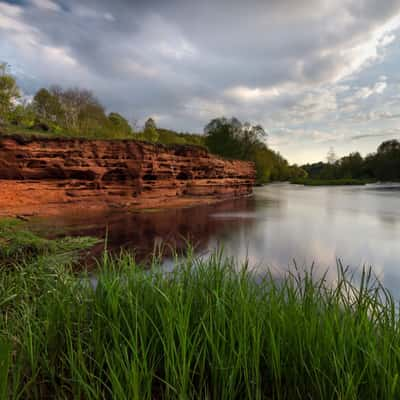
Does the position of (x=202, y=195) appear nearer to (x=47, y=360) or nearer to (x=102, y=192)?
(x=102, y=192)

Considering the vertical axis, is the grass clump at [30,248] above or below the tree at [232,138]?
below

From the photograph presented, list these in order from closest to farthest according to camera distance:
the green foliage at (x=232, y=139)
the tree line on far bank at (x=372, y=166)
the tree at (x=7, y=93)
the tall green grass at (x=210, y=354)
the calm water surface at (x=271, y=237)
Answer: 1. the tall green grass at (x=210, y=354)
2. the calm water surface at (x=271, y=237)
3. the tree at (x=7, y=93)
4. the green foliage at (x=232, y=139)
5. the tree line on far bank at (x=372, y=166)

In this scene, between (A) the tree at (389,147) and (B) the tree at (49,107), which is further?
(A) the tree at (389,147)

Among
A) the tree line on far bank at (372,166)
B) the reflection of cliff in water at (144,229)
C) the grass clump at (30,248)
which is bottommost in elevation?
the reflection of cliff in water at (144,229)

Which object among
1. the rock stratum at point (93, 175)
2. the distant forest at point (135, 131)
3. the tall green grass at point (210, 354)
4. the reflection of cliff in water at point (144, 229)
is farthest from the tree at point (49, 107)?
the tall green grass at point (210, 354)

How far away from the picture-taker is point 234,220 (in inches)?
416

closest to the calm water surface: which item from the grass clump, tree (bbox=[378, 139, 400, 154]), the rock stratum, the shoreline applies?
the grass clump

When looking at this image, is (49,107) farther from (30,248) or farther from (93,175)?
(30,248)

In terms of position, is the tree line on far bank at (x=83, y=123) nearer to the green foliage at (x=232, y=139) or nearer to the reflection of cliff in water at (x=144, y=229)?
the green foliage at (x=232, y=139)

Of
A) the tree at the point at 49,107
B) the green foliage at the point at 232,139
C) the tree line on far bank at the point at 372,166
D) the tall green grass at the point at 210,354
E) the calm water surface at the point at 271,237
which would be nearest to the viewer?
A: the tall green grass at the point at 210,354

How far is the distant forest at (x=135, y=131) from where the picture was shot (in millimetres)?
15664

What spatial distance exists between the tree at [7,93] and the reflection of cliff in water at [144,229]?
1206 centimetres

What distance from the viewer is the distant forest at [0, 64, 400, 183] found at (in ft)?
51.4

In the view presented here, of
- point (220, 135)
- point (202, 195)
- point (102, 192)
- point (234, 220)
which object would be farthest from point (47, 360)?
point (220, 135)
